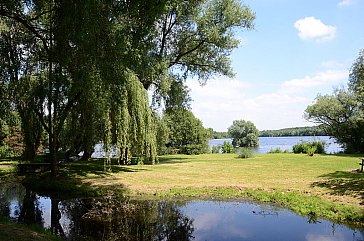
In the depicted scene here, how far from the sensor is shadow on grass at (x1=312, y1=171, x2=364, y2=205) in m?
12.4

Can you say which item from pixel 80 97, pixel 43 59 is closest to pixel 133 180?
pixel 80 97

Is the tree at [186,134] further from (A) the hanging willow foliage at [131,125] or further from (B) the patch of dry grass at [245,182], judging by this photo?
(A) the hanging willow foliage at [131,125]

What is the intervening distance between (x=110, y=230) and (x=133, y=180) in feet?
23.7

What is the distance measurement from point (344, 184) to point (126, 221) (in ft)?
31.2

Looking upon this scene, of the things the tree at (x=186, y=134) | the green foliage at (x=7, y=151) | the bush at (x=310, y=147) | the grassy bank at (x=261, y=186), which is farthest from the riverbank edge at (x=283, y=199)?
the tree at (x=186, y=134)

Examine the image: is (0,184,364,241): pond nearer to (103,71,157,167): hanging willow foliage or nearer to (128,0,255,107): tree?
(103,71,157,167): hanging willow foliage

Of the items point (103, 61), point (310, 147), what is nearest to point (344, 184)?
point (103, 61)

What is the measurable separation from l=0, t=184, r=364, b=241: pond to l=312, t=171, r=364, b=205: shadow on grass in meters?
2.76

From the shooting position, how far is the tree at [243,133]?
6981 cm

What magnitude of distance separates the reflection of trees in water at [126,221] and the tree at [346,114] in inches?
→ 1244

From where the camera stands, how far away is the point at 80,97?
51.2ft

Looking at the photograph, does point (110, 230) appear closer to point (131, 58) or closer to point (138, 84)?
point (131, 58)

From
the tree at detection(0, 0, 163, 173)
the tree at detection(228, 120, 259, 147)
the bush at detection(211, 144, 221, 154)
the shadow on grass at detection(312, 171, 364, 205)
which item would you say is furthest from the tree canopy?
the tree at detection(228, 120, 259, 147)

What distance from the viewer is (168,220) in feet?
34.3
